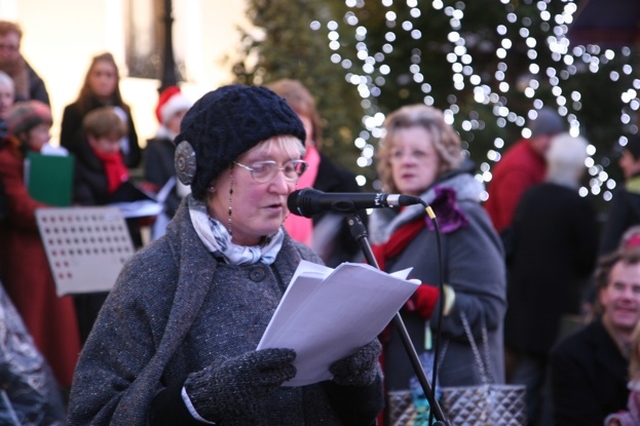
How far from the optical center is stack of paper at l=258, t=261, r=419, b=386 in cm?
262

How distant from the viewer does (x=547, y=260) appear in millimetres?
7449

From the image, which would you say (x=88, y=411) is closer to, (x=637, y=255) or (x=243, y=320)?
(x=243, y=320)

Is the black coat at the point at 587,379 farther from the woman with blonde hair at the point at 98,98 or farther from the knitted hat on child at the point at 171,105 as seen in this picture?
the woman with blonde hair at the point at 98,98

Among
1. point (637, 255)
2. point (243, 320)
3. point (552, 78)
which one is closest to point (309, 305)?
point (243, 320)

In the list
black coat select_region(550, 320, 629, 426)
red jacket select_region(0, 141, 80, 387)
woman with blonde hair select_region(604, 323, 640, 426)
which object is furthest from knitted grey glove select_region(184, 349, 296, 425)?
red jacket select_region(0, 141, 80, 387)

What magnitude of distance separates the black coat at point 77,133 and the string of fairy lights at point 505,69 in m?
3.84

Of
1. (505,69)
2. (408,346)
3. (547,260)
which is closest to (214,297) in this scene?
(408,346)

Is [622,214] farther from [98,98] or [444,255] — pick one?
[98,98]

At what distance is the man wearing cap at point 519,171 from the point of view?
8.19 metres

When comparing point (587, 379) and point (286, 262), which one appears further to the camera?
point (587, 379)

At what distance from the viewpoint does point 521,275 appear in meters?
7.58

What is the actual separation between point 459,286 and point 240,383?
1.98 meters

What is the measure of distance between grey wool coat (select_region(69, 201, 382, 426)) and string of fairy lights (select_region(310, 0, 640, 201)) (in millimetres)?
8869

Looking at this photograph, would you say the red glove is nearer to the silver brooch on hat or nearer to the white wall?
the silver brooch on hat
